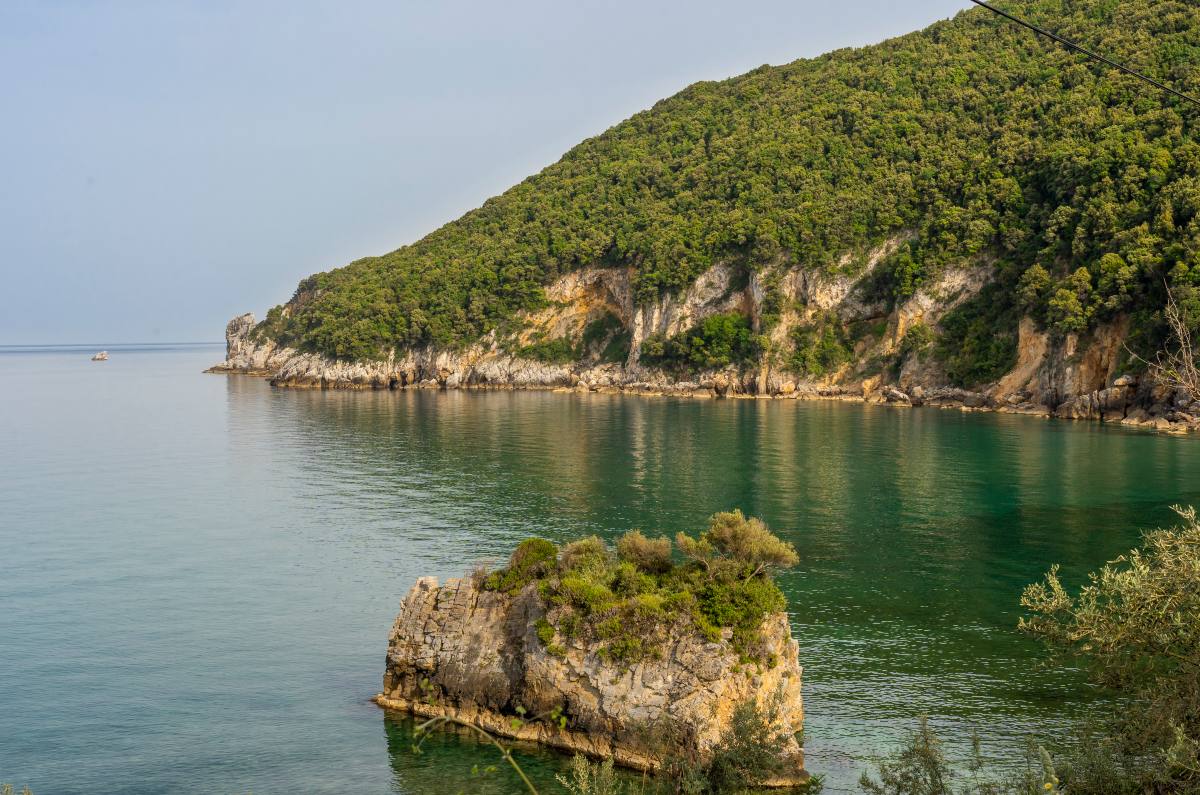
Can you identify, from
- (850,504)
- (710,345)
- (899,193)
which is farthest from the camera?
(710,345)

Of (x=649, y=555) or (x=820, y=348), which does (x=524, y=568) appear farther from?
(x=820, y=348)

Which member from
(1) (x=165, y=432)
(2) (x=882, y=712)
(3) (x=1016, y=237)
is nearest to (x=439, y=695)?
(2) (x=882, y=712)

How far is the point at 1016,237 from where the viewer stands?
118m

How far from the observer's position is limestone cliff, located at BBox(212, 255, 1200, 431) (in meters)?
101

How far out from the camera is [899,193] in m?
136

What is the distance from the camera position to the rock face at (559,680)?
2428cm

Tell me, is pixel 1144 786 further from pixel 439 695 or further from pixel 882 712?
pixel 439 695

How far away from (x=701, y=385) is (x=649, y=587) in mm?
116564

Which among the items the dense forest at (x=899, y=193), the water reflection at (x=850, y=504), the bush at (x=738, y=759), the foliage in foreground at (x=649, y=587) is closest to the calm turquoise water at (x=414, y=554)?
the water reflection at (x=850, y=504)

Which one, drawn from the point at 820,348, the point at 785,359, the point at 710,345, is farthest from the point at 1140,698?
the point at 710,345

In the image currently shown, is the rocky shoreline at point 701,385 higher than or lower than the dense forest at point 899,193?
lower

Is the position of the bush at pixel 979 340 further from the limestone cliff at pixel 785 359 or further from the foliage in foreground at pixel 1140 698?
Answer: the foliage in foreground at pixel 1140 698

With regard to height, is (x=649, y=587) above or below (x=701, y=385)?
below

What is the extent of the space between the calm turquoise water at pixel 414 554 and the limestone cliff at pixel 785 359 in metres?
8.97
